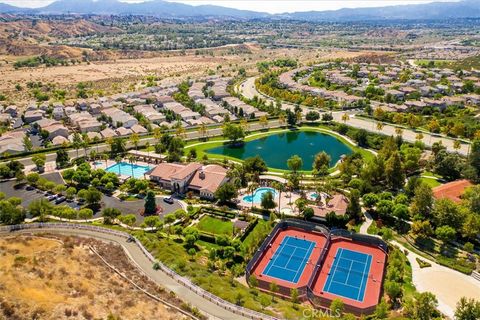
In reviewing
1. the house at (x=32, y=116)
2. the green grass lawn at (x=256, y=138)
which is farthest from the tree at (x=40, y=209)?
the house at (x=32, y=116)

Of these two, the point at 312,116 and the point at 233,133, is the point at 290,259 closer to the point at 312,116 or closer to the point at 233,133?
the point at 233,133

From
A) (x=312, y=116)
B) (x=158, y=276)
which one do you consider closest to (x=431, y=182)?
(x=312, y=116)

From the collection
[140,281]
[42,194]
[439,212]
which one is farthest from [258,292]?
[42,194]

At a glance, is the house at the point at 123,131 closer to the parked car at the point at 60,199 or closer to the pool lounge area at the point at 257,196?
the parked car at the point at 60,199

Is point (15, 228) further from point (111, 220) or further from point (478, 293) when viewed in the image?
point (478, 293)

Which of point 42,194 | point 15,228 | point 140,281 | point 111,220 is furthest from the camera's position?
point 42,194

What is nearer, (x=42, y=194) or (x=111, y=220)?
(x=111, y=220)
